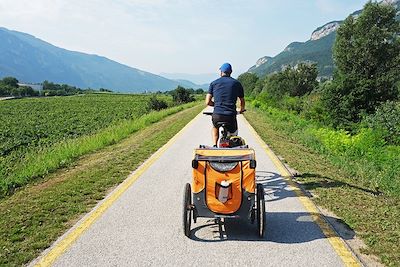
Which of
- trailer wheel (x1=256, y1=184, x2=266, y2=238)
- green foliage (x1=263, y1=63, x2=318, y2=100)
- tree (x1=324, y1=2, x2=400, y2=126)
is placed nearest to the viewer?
trailer wheel (x1=256, y1=184, x2=266, y2=238)

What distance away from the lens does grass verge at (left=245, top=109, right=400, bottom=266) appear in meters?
4.66

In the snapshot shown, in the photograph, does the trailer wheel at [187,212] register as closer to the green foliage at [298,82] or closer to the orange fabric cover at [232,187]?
the orange fabric cover at [232,187]

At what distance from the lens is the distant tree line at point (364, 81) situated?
2347 cm

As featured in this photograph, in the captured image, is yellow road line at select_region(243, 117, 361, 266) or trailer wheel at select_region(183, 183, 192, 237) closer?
yellow road line at select_region(243, 117, 361, 266)

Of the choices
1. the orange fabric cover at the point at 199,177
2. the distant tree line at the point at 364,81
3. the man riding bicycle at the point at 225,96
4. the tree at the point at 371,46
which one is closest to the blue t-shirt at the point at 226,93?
the man riding bicycle at the point at 225,96

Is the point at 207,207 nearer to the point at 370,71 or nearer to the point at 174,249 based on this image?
the point at 174,249

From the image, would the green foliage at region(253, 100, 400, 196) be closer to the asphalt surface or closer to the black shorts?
the asphalt surface

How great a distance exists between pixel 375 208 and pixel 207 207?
9.47ft

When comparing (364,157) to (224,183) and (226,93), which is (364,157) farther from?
(224,183)

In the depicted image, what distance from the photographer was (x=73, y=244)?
472cm

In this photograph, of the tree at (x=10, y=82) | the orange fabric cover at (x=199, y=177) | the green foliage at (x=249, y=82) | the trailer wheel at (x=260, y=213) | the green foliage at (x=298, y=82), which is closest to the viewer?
the trailer wheel at (x=260, y=213)

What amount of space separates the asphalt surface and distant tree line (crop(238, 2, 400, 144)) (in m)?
13.4

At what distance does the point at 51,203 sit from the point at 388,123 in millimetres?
Answer: 16909

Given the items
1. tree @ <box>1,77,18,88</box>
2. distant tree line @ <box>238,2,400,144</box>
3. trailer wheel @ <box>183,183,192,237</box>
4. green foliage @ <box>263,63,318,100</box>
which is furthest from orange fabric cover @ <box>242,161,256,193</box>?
tree @ <box>1,77,18,88</box>
